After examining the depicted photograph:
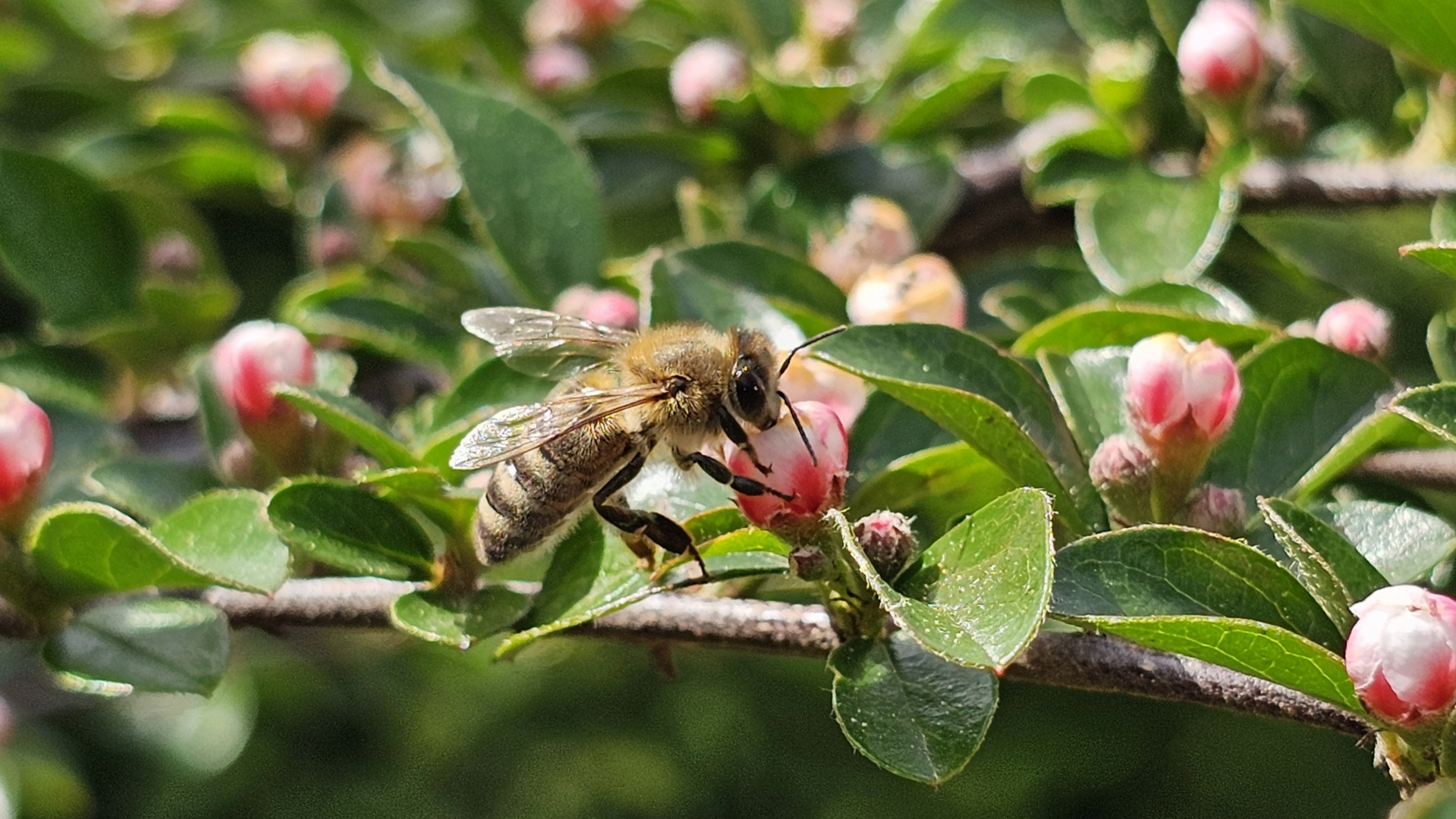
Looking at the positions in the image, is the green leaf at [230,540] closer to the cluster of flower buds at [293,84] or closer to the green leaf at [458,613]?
the green leaf at [458,613]

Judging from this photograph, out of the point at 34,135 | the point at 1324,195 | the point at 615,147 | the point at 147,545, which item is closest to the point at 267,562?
the point at 147,545

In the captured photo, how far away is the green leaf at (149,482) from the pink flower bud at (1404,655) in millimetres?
896

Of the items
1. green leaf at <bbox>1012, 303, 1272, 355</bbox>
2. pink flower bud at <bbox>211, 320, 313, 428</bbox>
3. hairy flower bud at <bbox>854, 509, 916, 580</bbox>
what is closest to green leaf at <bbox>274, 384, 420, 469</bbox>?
pink flower bud at <bbox>211, 320, 313, 428</bbox>

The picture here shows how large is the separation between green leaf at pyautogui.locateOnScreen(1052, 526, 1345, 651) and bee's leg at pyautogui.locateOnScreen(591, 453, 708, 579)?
25cm

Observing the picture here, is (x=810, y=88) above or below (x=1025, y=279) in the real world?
above

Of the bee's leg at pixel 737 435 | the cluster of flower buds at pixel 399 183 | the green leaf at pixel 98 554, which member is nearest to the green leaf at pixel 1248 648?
the bee's leg at pixel 737 435

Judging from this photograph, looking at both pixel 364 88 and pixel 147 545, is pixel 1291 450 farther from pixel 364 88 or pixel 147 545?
pixel 364 88

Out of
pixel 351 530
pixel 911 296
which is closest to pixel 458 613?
pixel 351 530

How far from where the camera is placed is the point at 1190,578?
81 cm

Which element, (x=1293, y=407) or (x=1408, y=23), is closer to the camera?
(x=1293, y=407)

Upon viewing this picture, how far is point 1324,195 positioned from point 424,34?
114 centimetres

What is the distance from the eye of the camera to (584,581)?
972 mm

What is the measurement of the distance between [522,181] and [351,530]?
1.54 ft

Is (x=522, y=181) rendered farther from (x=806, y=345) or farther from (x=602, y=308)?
(x=806, y=345)
